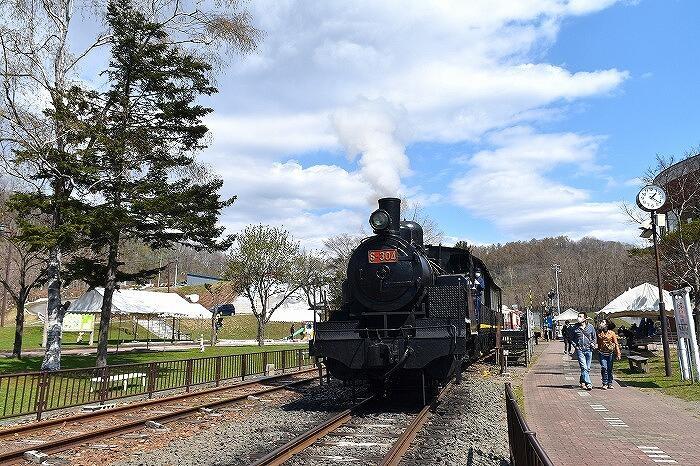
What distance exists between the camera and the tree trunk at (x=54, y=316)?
17891 mm

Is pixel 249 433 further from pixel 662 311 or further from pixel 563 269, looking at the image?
pixel 563 269

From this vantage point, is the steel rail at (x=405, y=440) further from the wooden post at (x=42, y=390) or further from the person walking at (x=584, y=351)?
the wooden post at (x=42, y=390)

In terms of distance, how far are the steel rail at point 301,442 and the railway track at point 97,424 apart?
3.35 meters

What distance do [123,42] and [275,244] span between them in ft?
93.2

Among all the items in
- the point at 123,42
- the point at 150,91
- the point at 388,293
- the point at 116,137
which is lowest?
the point at 388,293

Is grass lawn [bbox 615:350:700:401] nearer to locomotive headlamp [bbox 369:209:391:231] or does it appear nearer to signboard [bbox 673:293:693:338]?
signboard [bbox 673:293:693:338]

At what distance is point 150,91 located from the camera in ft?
66.8

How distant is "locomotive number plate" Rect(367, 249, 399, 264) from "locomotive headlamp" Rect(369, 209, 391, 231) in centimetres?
49

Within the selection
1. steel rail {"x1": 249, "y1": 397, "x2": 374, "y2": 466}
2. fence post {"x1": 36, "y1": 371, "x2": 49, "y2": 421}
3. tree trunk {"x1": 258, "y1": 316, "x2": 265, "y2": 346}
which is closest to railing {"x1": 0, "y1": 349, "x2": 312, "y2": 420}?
fence post {"x1": 36, "y1": 371, "x2": 49, "y2": 421}

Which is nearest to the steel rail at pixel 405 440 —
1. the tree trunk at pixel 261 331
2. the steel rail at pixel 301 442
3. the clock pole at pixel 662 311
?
the steel rail at pixel 301 442

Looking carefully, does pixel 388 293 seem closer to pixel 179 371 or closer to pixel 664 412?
pixel 664 412

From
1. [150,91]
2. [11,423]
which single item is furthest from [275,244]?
[11,423]

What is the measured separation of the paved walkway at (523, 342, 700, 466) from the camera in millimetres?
7043

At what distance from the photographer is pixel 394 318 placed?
11.7 meters
